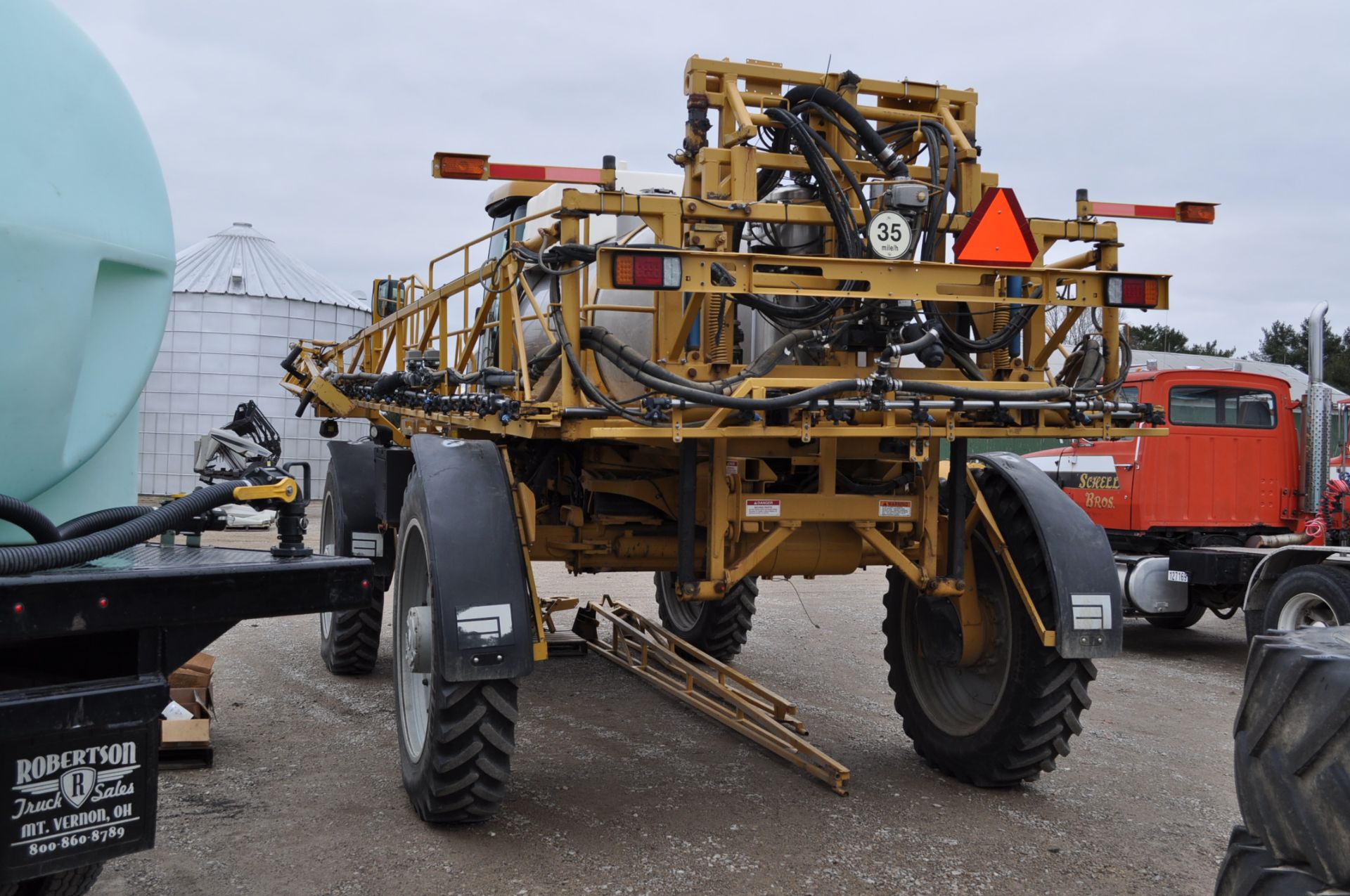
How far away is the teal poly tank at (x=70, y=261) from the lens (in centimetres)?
265

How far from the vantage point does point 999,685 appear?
5410 millimetres

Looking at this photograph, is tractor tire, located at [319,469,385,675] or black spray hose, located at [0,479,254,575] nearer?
A: black spray hose, located at [0,479,254,575]

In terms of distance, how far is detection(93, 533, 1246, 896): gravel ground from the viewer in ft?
14.0

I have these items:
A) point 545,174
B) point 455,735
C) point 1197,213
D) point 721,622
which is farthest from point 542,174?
point 721,622

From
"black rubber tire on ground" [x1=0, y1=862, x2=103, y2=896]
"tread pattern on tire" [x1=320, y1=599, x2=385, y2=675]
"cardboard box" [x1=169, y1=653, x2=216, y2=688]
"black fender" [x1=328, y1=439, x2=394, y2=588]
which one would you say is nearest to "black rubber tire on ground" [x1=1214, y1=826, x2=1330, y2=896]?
"black rubber tire on ground" [x1=0, y1=862, x2=103, y2=896]

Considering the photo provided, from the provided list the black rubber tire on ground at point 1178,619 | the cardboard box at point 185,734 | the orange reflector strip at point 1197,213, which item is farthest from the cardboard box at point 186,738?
the black rubber tire on ground at point 1178,619

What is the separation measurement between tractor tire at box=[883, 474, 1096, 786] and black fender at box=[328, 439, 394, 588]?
3.29 metres

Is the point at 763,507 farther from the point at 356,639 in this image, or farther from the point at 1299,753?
the point at 356,639

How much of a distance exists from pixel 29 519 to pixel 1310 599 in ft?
26.1

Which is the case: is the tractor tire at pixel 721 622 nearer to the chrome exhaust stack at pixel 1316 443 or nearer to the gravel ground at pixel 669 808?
the gravel ground at pixel 669 808

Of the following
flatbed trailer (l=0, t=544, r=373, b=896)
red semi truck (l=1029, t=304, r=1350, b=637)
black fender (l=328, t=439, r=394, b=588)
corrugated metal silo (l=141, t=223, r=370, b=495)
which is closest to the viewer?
flatbed trailer (l=0, t=544, r=373, b=896)

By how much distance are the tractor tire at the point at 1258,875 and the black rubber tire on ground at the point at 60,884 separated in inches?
114

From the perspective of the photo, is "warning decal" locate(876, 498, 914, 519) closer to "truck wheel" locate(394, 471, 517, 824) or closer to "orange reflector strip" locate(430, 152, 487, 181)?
"truck wheel" locate(394, 471, 517, 824)

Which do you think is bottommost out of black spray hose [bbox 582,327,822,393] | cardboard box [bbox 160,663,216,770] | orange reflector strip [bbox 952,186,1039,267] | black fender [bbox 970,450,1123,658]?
cardboard box [bbox 160,663,216,770]
